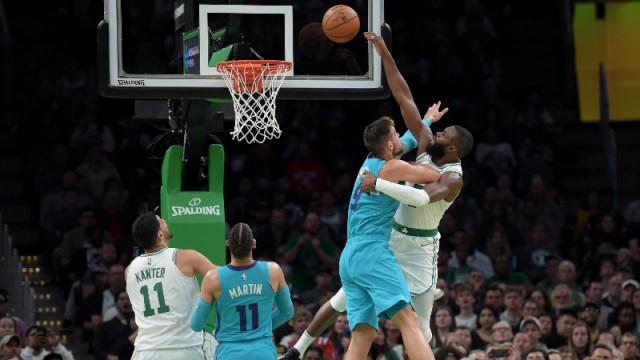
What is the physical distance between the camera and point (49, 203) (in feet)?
60.6

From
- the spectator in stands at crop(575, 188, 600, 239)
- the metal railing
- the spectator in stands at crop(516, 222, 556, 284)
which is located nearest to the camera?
the metal railing

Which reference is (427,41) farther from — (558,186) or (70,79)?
(70,79)

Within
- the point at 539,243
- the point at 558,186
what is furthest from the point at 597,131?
the point at 539,243

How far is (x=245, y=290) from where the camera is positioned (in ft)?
33.7

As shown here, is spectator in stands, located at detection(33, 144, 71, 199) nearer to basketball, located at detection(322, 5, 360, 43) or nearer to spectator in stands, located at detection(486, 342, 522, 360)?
spectator in stands, located at detection(486, 342, 522, 360)

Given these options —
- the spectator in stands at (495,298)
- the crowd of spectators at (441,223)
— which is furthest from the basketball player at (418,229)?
the spectator in stands at (495,298)

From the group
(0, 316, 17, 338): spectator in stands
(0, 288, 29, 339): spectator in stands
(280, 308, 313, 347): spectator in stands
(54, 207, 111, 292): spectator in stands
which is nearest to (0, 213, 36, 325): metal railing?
(54, 207, 111, 292): spectator in stands

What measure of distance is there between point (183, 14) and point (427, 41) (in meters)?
10.4

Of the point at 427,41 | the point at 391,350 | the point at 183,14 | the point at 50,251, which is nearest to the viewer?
the point at 183,14

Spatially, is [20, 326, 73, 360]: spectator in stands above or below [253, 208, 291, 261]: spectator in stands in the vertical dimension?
below

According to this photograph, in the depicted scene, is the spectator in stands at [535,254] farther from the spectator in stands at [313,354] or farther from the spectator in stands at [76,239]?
the spectator in stands at [76,239]

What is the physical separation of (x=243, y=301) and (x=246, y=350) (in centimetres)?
35

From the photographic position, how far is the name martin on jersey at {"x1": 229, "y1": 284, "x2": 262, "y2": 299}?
33.7ft

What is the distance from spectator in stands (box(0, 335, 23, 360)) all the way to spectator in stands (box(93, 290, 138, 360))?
1.40m
